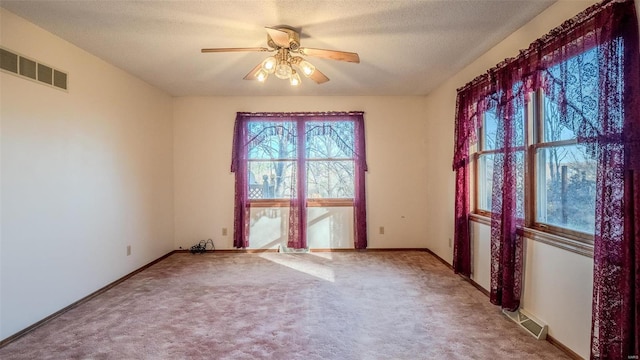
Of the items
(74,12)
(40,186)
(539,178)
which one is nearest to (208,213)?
(40,186)

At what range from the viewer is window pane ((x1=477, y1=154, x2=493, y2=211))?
331 centimetres

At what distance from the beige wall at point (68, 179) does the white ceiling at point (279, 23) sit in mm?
305

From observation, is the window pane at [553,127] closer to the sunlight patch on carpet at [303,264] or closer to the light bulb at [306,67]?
the light bulb at [306,67]

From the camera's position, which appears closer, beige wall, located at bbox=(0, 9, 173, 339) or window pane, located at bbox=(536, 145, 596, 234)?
window pane, located at bbox=(536, 145, 596, 234)

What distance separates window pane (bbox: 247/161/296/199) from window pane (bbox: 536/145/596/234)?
10.7 feet

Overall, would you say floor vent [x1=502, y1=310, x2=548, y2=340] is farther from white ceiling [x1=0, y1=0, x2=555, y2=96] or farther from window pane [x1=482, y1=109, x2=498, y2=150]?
white ceiling [x1=0, y1=0, x2=555, y2=96]

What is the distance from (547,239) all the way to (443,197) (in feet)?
6.59

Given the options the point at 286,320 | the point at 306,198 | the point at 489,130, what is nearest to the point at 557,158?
the point at 489,130

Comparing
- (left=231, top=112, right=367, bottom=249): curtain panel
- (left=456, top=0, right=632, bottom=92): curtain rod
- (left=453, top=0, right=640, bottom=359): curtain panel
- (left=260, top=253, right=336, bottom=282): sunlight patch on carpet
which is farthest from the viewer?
(left=231, top=112, right=367, bottom=249): curtain panel

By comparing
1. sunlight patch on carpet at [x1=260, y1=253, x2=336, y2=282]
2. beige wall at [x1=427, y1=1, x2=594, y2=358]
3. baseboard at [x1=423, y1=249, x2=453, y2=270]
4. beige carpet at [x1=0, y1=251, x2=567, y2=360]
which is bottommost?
beige carpet at [x1=0, y1=251, x2=567, y2=360]

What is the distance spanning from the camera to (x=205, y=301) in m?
2.97

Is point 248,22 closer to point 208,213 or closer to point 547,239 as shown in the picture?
point 547,239

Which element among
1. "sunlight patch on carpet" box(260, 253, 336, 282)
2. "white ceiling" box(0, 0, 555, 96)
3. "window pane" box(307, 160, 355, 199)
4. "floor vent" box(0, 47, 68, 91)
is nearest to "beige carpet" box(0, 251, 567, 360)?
"sunlight patch on carpet" box(260, 253, 336, 282)

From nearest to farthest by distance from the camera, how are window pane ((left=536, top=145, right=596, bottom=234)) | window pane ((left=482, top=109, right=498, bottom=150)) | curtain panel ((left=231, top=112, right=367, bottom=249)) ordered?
window pane ((left=536, top=145, right=596, bottom=234))
window pane ((left=482, top=109, right=498, bottom=150))
curtain panel ((left=231, top=112, right=367, bottom=249))
